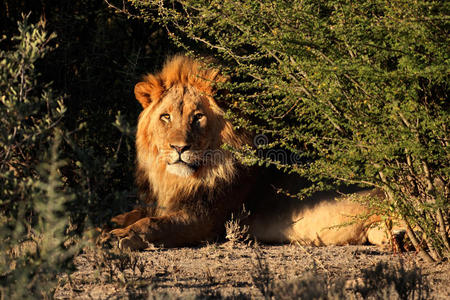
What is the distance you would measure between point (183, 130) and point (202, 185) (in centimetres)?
55

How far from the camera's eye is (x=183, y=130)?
541 cm

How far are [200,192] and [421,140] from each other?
2.12 metres

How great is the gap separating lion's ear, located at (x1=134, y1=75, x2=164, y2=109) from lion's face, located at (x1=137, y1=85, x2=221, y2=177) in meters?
0.08

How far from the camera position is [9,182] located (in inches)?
130

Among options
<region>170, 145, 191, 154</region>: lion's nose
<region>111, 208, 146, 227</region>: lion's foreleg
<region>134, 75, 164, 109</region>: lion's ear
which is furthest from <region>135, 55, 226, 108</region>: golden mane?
<region>111, 208, 146, 227</region>: lion's foreleg

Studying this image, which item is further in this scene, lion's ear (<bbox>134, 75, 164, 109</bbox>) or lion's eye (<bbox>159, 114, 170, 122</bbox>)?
lion's ear (<bbox>134, 75, 164, 109</bbox>)

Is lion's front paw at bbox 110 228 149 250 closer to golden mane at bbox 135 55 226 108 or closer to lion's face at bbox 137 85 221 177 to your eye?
lion's face at bbox 137 85 221 177

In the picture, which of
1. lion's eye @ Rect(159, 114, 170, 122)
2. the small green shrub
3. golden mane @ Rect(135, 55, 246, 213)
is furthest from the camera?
lion's eye @ Rect(159, 114, 170, 122)

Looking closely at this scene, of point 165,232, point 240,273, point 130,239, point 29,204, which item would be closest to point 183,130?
point 165,232

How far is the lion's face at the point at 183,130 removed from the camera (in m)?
5.36

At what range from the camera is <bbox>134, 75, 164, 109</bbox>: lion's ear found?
19.1ft

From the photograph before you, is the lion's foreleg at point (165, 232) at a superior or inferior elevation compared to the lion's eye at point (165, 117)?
inferior

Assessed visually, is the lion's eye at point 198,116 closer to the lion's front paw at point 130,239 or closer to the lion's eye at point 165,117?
the lion's eye at point 165,117

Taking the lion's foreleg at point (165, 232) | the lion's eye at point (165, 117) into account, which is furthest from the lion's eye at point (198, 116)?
the lion's foreleg at point (165, 232)
